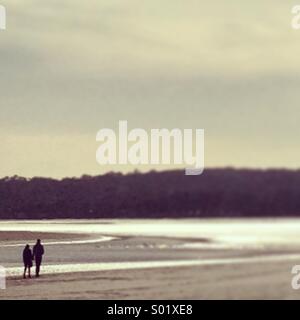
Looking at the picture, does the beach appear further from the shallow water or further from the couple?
the couple

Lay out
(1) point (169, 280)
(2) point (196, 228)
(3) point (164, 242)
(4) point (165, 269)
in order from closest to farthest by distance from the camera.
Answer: (2) point (196, 228) → (1) point (169, 280) → (3) point (164, 242) → (4) point (165, 269)

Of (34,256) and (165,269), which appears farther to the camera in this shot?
(165,269)

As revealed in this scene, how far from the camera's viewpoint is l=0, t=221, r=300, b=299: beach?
1227 centimetres

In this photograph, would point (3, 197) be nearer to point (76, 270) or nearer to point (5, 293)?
point (5, 293)

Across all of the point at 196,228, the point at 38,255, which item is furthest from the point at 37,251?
the point at 196,228

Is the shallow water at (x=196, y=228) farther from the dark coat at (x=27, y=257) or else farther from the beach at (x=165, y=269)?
the dark coat at (x=27, y=257)

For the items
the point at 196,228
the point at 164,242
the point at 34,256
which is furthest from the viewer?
the point at 164,242

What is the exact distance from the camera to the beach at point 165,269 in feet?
40.3

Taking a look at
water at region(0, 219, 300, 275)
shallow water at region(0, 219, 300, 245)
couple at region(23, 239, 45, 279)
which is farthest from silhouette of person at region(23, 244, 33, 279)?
shallow water at region(0, 219, 300, 245)

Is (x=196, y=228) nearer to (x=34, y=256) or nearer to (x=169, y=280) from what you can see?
(x=169, y=280)

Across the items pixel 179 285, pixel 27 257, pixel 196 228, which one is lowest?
pixel 179 285

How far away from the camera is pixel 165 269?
16.1 m

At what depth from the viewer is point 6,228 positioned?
1324 cm
